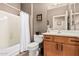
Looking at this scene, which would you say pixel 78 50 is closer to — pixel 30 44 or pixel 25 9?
pixel 30 44

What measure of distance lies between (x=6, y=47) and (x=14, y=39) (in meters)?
0.15

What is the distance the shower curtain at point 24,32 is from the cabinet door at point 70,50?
502 mm

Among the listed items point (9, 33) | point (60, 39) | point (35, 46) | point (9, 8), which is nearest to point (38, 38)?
point (35, 46)

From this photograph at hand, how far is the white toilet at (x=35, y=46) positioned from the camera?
1420mm

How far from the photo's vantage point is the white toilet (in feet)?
4.66

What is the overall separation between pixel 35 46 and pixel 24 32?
0.24 metres

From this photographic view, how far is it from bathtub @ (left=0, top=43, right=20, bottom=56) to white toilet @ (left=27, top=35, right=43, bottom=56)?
0.16 m

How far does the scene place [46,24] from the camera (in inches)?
56.5

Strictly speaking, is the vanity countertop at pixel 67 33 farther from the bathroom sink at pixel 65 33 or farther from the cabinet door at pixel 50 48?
the cabinet door at pixel 50 48

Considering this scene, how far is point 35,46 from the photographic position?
1468 millimetres

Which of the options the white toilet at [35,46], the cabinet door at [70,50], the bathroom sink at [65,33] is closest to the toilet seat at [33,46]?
the white toilet at [35,46]

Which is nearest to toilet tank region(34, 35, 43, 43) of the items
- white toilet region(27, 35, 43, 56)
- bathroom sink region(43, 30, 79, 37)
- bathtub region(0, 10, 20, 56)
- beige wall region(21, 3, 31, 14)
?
white toilet region(27, 35, 43, 56)

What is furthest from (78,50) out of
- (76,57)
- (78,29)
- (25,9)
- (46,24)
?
(25,9)

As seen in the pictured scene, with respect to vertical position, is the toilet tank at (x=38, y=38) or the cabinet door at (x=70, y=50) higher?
the toilet tank at (x=38, y=38)
